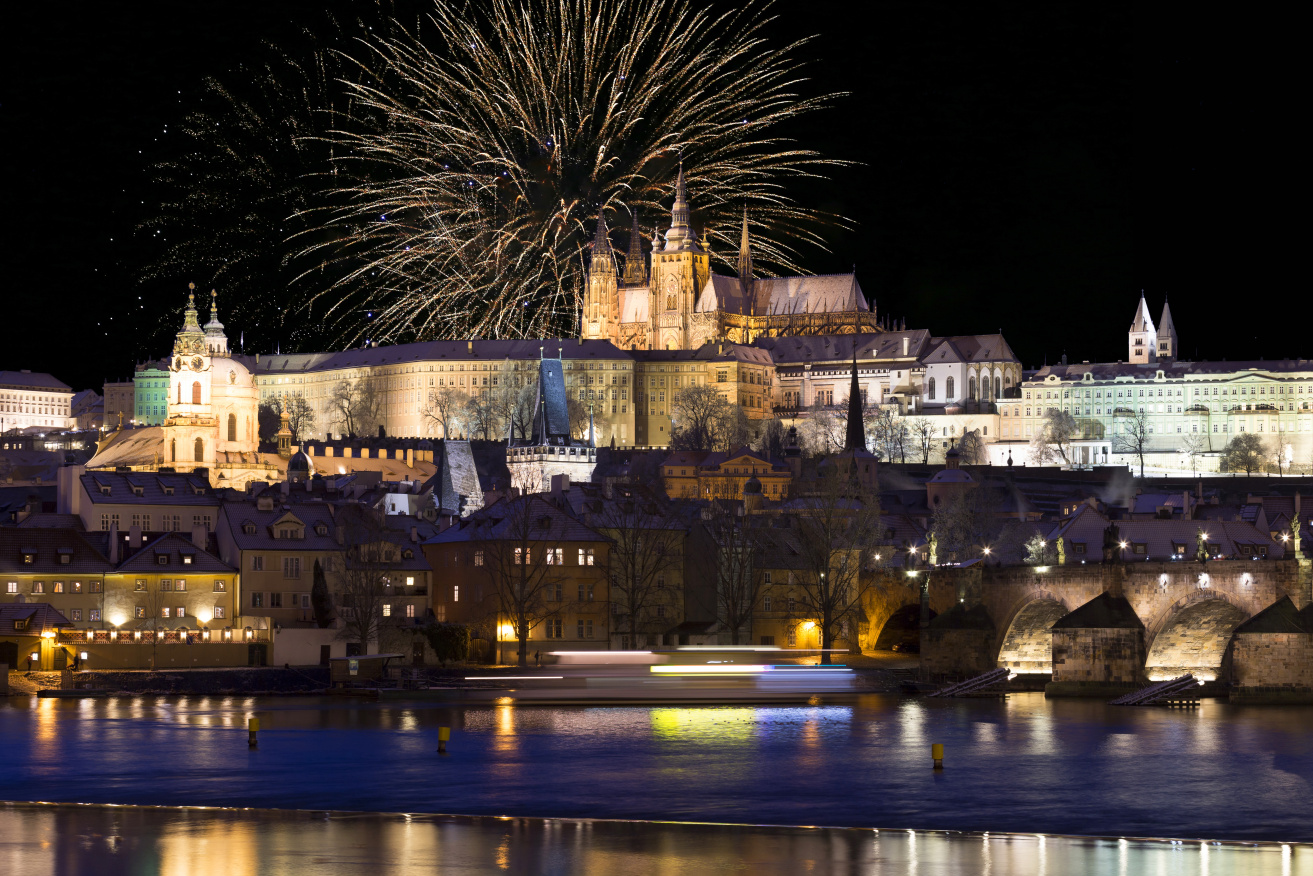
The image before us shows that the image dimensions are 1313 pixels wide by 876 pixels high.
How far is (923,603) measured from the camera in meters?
73.6

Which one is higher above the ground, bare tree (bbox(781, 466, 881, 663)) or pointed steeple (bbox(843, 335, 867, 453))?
pointed steeple (bbox(843, 335, 867, 453))

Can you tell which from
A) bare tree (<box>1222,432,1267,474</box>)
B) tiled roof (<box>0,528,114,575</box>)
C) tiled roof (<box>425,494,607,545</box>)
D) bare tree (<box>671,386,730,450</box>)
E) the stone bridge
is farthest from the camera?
bare tree (<box>1222,432,1267,474</box>)

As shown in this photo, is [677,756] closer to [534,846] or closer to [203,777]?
[203,777]

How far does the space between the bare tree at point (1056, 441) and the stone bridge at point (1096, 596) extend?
393 feet

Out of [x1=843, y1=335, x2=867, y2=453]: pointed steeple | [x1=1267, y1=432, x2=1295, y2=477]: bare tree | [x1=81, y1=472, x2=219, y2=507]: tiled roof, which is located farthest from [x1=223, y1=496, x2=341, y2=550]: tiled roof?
[x1=1267, y1=432, x2=1295, y2=477]: bare tree

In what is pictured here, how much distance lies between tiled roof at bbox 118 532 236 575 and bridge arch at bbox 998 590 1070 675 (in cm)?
2816

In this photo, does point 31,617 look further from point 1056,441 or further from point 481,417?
point 1056,441

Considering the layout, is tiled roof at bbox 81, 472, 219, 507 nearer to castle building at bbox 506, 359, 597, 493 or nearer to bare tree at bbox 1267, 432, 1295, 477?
castle building at bbox 506, 359, 597, 493

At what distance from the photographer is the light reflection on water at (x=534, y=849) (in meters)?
30.6

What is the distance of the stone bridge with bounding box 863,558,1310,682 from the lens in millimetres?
61969

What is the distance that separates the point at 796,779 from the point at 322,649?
36.1 metres

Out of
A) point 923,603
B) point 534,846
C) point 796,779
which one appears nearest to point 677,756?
point 796,779

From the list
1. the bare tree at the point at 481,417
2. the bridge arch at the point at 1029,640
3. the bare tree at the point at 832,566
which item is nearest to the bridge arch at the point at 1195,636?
the bridge arch at the point at 1029,640

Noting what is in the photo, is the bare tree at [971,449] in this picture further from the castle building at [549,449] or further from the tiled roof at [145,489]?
the tiled roof at [145,489]
